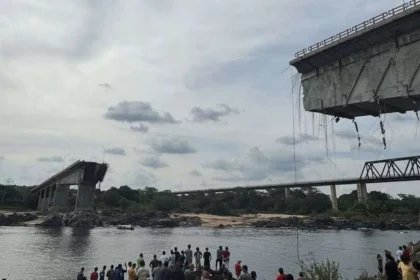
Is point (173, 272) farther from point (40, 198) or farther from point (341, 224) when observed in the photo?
point (40, 198)

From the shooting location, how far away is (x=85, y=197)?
103250 millimetres

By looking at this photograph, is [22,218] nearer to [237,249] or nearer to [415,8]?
[237,249]

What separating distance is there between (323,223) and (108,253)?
7386 cm

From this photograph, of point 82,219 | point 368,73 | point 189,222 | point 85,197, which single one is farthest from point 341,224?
point 368,73

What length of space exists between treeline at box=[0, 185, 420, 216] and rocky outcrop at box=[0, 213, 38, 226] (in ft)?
91.4

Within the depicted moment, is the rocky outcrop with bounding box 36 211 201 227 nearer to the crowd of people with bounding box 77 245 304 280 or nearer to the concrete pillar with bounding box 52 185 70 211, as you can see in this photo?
the concrete pillar with bounding box 52 185 70 211

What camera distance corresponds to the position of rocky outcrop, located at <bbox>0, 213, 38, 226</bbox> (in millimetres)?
85875

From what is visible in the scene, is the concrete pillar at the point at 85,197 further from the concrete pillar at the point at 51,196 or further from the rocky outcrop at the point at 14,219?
the concrete pillar at the point at 51,196

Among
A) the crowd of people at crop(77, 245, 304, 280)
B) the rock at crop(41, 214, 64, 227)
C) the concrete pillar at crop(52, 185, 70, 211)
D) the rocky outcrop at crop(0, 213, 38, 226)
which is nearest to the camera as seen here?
the crowd of people at crop(77, 245, 304, 280)

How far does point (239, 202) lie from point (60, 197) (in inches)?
3125

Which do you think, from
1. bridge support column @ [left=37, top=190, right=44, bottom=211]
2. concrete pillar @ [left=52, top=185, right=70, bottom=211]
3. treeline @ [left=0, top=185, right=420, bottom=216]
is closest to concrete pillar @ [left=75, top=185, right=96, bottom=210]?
A: concrete pillar @ [left=52, top=185, right=70, bottom=211]

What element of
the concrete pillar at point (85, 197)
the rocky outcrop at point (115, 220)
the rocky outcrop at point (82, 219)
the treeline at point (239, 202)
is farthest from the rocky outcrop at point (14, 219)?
the treeline at point (239, 202)

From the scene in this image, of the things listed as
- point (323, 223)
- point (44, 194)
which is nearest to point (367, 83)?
point (323, 223)

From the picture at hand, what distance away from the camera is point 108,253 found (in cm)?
4122
